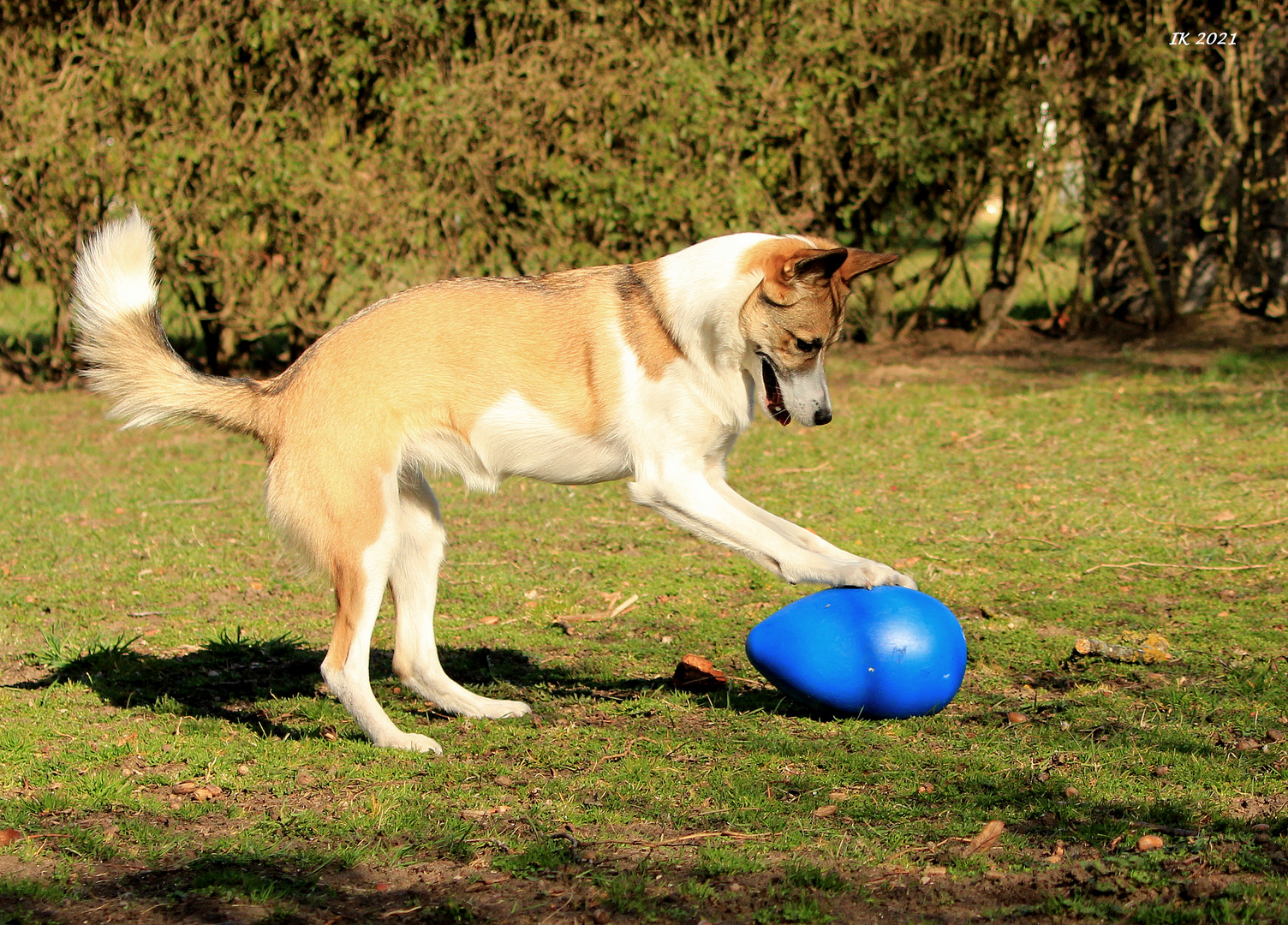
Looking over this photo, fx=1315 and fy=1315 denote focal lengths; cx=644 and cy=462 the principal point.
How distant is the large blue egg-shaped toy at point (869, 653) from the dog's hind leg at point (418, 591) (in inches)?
43.9

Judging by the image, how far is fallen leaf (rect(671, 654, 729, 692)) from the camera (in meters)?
4.96

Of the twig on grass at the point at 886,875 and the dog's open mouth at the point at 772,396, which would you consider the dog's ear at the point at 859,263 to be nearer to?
the dog's open mouth at the point at 772,396

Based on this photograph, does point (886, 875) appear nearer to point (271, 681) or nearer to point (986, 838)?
point (986, 838)

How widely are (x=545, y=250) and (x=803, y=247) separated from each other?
6.77 meters

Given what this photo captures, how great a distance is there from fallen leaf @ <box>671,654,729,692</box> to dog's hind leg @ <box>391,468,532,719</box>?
652mm

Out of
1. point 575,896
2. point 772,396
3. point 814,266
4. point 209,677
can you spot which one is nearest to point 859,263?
point 814,266

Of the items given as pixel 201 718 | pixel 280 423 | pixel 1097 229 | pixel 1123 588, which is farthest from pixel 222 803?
pixel 1097 229

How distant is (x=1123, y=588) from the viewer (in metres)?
6.12

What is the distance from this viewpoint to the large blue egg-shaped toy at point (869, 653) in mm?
4391

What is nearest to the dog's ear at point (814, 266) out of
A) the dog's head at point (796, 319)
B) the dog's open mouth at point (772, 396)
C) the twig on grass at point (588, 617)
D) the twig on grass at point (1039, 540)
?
the dog's head at point (796, 319)

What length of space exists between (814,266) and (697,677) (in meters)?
1.63

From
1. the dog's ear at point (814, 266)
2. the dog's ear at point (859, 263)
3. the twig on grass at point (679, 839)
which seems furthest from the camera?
the dog's ear at point (859, 263)

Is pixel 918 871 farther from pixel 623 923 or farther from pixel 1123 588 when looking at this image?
pixel 1123 588

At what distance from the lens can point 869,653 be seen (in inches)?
172
